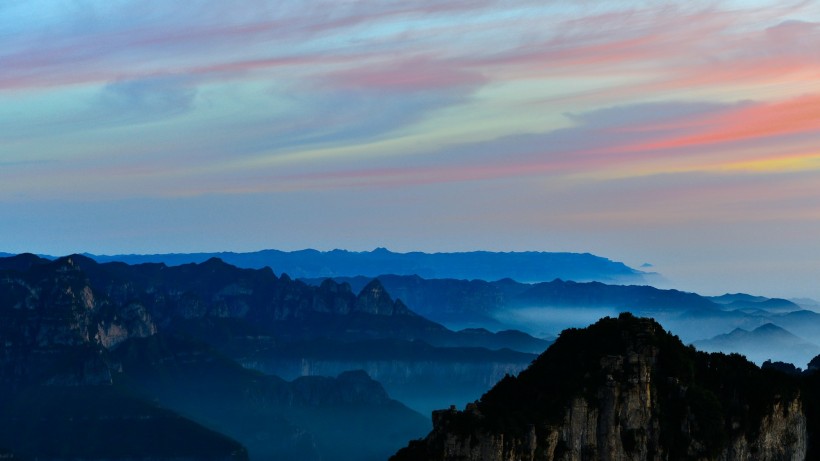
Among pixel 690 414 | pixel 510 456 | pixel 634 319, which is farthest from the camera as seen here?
pixel 634 319

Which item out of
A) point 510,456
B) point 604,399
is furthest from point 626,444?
point 510,456

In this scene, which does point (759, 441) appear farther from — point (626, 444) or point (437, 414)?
point (437, 414)

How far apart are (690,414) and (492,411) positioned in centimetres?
1476

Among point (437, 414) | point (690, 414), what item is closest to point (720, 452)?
point (690, 414)

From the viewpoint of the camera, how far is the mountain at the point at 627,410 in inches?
3986

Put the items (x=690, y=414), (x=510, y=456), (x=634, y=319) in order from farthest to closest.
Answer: (x=634, y=319), (x=690, y=414), (x=510, y=456)

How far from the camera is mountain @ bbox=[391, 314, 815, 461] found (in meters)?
101

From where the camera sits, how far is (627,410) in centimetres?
10638

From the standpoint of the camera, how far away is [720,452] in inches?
4289

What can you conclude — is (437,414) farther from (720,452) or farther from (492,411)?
(720,452)

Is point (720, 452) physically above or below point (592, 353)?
below

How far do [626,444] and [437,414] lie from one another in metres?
14.5

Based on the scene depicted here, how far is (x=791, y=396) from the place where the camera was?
4461 inches

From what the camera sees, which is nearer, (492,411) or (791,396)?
(492,411)
